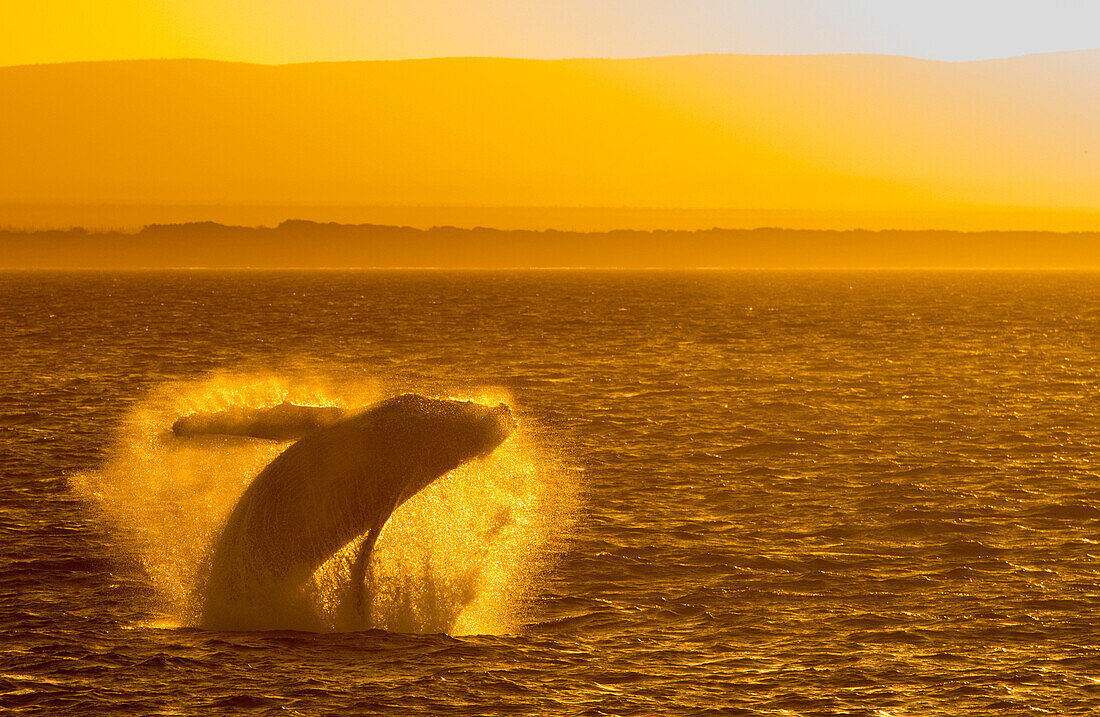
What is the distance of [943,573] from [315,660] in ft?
38.6

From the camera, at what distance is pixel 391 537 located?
870 inches

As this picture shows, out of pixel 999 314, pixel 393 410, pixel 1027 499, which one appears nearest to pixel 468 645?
pixel 393 410

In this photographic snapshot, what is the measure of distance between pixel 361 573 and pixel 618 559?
8140 mm

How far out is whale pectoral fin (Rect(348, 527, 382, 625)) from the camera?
17.3 meters

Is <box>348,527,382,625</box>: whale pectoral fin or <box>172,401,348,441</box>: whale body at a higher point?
<box>172,401,348,441</box>: whale body

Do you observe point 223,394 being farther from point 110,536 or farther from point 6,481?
point 6,481

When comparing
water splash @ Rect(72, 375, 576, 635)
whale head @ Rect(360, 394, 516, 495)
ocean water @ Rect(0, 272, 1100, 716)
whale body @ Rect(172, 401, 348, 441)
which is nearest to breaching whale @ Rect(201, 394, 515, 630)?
whale head @ Rect(360, 394, 516, 495)

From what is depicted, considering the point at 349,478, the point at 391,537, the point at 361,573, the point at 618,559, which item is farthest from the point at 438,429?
the point at 618,559

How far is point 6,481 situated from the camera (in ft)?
105

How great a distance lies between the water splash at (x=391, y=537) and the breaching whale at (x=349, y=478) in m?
0.65

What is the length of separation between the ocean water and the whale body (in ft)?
5.95

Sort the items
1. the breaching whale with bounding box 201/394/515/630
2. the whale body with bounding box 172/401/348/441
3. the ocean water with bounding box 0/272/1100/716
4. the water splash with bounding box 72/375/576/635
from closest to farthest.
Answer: the breaching whale with bounding box 201/394/515/630
the whale body with bounding box 172/401/348/441
the ocean water with bounding box 0/272/1100/716
the water splash with bounding box 72/375/576/635

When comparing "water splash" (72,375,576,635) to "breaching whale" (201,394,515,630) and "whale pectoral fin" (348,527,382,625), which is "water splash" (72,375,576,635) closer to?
"whale pectoral fin" (348,527,382,625)

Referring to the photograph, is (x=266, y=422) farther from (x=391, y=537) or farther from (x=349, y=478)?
(x=391, y=537)
